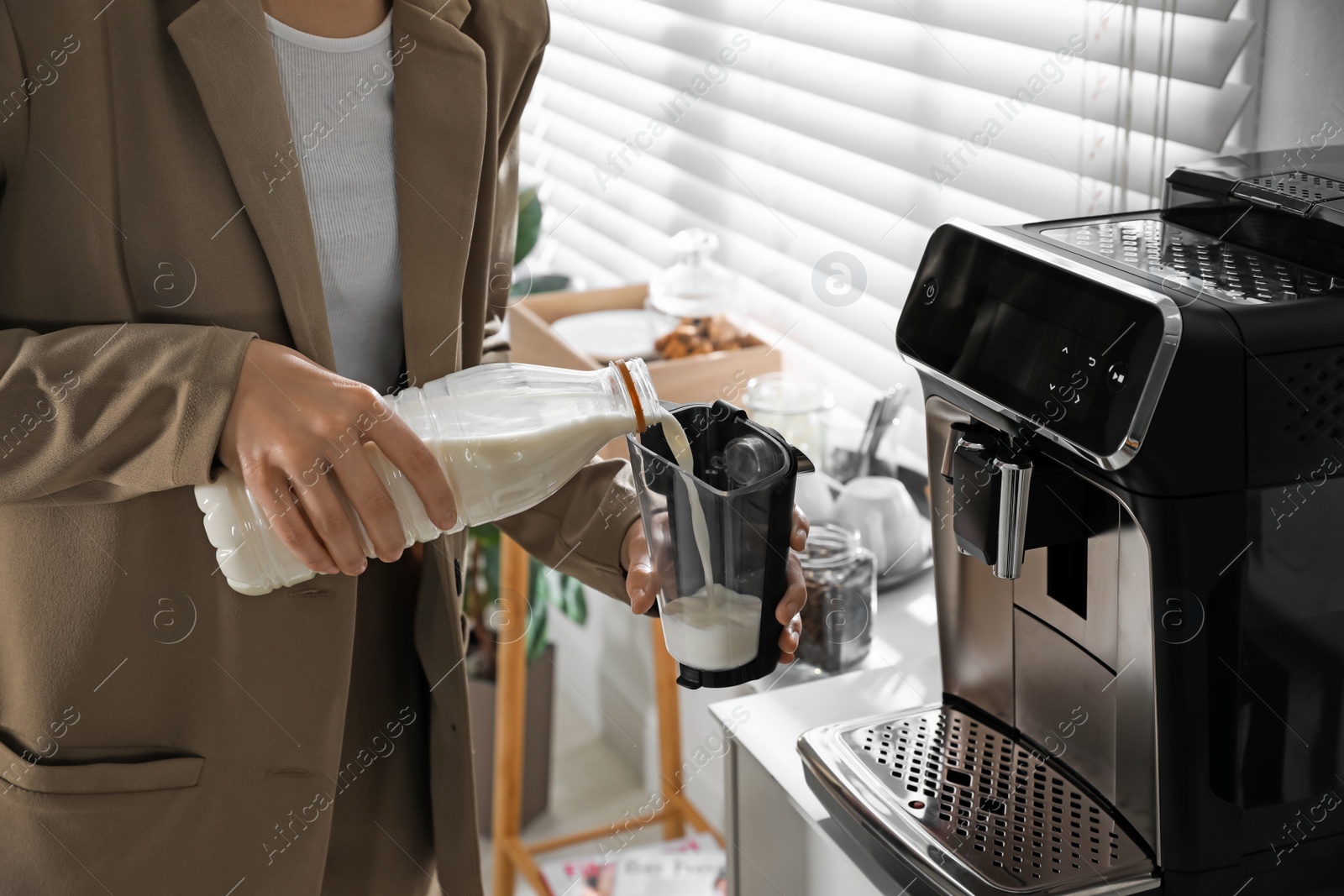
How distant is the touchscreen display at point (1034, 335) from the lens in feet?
2.06

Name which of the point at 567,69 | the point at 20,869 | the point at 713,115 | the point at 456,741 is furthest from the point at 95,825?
the point at 567,69

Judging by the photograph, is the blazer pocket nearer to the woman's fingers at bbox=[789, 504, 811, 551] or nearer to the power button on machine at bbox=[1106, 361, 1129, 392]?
the woman's fingers at bbox=[789, 504, 811, 551]

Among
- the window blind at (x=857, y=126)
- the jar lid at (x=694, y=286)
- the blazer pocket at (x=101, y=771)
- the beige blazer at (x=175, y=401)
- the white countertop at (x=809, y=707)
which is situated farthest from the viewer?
the jar lid at (x=694, y=286)

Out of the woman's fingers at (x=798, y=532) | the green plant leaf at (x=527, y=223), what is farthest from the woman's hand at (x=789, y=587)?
the green plant leaf at (x=527, y=223)

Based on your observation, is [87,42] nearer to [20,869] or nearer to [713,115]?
[20,869]

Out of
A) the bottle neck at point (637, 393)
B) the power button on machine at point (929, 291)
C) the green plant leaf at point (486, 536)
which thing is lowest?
the green plant leaf at point (486, 536)

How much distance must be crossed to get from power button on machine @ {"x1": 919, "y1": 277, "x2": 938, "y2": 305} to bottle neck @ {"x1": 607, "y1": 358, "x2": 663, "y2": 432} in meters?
0.20

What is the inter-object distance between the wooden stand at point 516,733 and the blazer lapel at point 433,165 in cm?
96

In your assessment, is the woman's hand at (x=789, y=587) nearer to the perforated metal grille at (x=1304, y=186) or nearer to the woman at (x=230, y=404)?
the woman at (x=230, y=404)

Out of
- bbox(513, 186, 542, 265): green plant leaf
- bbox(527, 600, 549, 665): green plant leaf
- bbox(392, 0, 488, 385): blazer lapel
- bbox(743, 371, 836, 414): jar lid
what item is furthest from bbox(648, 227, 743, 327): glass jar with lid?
bbox(392, 0, 488, 385): blazer lapel

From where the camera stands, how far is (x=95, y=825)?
34.1 inches

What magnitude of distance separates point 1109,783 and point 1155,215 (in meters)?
0.41

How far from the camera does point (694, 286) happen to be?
186 centimetres

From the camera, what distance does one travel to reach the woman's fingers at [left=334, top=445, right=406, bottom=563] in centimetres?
69
